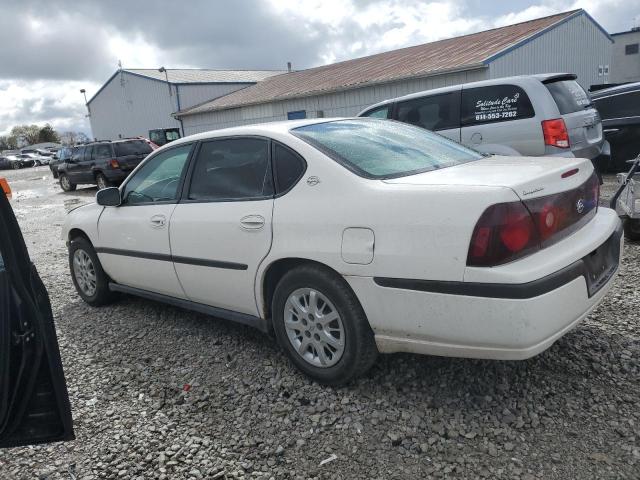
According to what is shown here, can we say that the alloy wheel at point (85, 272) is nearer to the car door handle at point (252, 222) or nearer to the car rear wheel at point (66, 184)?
the car door handle at point (252, 222)

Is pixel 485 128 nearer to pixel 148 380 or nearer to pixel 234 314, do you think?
pixel 234 314

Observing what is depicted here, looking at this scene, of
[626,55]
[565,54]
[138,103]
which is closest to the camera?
[565,54]

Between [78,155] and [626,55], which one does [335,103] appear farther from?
[626,55]

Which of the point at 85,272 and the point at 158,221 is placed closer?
the point at 158,221

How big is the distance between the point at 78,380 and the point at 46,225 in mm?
8651

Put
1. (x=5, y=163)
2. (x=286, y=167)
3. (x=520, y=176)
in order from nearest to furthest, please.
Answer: (x=520, y=176) → (x=286, y=167) → (x=5, y=163)

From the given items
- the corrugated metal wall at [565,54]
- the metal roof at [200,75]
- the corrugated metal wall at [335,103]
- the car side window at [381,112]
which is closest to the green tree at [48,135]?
the metal roof at [200,75]

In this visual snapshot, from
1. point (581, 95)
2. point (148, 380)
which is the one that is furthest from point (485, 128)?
point (148, 380)

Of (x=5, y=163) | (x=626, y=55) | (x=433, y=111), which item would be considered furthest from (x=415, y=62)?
(x=5, y=163)

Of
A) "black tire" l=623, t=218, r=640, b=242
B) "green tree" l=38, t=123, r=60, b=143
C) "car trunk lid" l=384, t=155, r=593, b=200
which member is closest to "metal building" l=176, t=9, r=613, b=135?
"black tire" l=623, t=218, r=640, b=242

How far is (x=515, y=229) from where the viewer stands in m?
2.34

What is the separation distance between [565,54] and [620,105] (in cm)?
1215

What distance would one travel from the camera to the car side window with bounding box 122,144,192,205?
152 inches

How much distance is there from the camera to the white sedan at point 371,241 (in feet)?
7.70
